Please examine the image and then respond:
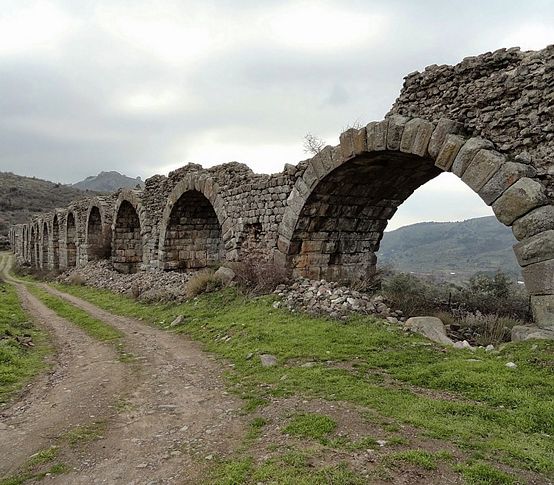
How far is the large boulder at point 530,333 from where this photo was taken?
18.2 ft

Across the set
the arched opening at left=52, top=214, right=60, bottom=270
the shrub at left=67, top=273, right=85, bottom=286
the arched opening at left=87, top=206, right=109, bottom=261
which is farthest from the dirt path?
the arched opening at left=52, top=214, right=60, bottom=270

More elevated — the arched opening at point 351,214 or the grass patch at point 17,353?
the arched opening at point 351,214

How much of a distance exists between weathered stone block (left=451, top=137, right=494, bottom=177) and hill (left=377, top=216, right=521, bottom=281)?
30.1 m

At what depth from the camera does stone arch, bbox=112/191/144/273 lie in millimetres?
19812

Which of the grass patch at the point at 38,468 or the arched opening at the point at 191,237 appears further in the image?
the arched opening at the point at 191,237

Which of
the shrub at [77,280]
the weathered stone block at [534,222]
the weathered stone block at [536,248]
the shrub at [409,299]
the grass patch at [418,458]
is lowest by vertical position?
the shrub at [77,280]

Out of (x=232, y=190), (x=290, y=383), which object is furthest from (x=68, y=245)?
(x=290, y=383)

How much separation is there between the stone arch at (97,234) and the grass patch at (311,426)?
18.7m

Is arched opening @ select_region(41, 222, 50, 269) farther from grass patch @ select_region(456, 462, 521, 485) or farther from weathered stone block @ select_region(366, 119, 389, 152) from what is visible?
grass patch @ select_region(456, 462, 521, 485)

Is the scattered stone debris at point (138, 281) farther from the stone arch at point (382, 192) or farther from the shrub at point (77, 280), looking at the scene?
the stone arch at point (382, 192)

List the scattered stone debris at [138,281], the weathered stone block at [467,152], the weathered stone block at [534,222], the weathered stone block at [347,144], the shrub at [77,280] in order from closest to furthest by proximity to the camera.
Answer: the weathered stone block at [534,222], the weathered stone block at [467,152], the weathered stone block at [347,144], the scattered stone debris at [138,281], the shrub at [77,280]

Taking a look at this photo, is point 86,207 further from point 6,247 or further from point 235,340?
point 6,247

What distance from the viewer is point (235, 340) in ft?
23.8

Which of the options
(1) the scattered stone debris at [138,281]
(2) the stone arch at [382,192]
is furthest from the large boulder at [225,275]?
(2) the stone arch at [382,192]
